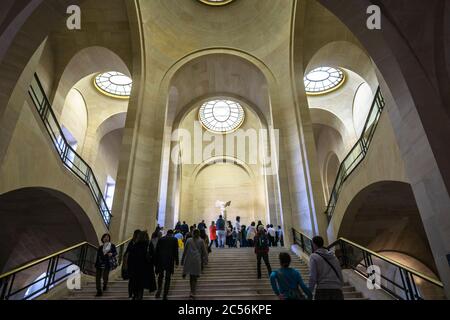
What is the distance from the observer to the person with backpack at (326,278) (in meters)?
3.17

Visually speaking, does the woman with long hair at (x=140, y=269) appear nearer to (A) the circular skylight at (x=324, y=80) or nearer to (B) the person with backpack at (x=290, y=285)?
(B) the person with backpack at (x=290, y=285)

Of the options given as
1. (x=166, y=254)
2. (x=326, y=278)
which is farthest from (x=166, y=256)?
(x=326, y=278)

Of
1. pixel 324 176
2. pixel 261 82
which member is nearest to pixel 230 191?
pixel 324 176

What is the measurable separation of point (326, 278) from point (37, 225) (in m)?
9.61

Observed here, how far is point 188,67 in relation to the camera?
49.1 ft

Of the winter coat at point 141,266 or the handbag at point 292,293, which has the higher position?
the winter coat at point 141,266

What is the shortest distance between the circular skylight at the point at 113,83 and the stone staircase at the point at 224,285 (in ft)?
43.5

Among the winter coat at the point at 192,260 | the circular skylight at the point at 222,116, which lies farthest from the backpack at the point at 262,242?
the circular skylight at the point at 222,116

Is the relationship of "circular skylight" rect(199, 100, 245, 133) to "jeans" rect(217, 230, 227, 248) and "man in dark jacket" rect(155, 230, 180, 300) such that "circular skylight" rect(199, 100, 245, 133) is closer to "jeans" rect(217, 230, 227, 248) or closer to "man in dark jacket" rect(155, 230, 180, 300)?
"jeans" rect(217, 230, 227, 248)

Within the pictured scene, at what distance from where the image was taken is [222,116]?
2462 cm

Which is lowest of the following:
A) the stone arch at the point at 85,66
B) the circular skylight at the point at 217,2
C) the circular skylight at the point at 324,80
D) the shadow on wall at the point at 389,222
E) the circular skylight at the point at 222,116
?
the shadow on wall at the point at 389,222

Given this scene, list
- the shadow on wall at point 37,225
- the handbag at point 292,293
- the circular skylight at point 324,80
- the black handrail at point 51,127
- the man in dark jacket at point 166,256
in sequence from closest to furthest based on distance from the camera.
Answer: the handbag at point 292,293 → the man in dark jacket at point 166,256 → the black handrail at point 51,127 → the shadow on wall at point 37,225 → the circular skylight at point 324,80

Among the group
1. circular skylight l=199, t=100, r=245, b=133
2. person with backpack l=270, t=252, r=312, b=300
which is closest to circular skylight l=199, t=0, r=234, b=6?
circular skylight l=199, t=100, r=245, b=133

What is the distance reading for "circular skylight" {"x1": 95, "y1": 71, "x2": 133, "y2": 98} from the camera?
17297 millimetres
